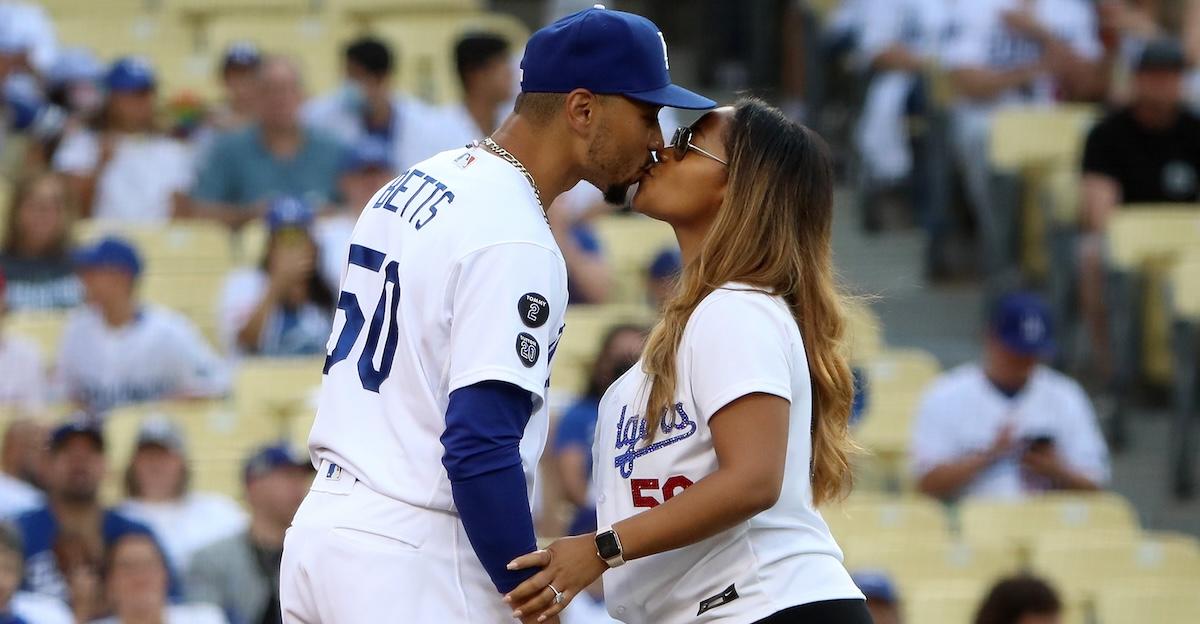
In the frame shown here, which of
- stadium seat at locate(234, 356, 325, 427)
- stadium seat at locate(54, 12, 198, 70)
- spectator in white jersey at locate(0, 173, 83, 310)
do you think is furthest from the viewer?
stadium seat at locate(54, 12, 198, 70)

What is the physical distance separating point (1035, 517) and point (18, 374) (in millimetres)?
3989

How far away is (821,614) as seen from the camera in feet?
10.2

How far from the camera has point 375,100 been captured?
9.04m

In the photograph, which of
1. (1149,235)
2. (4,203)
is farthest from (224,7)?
(1149,235)

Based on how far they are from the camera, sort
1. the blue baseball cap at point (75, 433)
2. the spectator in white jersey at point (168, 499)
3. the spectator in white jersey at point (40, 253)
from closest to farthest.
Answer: the blue baseball cap at point (75, 433) → the spectator in white jersey at point (168, 499) → the spectator in white jersey at point (40, 253)

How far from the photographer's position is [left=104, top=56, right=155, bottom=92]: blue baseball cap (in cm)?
905

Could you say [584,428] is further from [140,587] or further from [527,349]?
[527,349]

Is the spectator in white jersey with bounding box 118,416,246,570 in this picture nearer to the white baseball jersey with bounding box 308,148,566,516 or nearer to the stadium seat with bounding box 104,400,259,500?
the stadium seat with bounding box 104,400,259,500

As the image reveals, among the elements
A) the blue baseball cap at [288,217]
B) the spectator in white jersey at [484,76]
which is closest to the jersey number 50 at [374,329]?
the blue baseball cap at [288,217]

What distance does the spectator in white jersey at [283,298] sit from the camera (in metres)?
7.39

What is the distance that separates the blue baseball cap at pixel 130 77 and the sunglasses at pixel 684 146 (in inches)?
248

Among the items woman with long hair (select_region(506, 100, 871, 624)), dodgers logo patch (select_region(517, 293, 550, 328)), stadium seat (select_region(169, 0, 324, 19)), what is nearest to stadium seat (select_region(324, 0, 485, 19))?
stadium seat (select_region(169, 0, 324, 19))

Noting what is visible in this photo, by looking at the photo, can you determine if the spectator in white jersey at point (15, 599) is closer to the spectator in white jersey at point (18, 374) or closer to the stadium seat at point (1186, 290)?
the spectator in white jersey at point (18, 374)

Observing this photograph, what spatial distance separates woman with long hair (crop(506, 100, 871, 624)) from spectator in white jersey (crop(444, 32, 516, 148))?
185 inches
